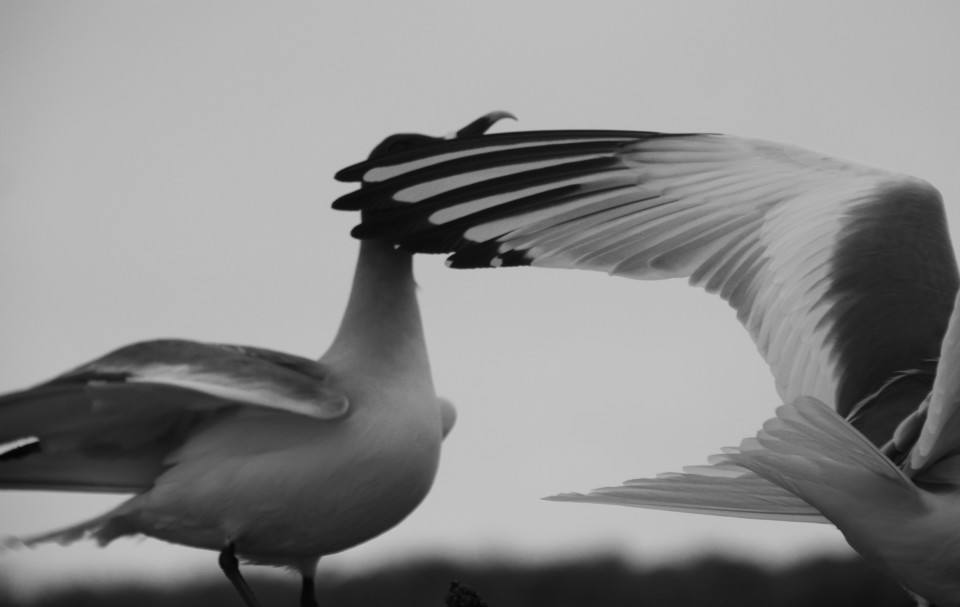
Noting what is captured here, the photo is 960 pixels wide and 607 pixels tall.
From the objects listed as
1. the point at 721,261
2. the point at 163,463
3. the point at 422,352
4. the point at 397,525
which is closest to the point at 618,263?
the point at 721,261

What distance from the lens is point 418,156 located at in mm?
2850

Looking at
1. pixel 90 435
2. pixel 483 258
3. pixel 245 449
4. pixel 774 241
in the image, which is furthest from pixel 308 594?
pixel 774 241

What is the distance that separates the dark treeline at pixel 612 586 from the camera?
14.3 feet

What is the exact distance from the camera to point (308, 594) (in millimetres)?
3033

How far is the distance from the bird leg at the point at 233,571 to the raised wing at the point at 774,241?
754 millimetres

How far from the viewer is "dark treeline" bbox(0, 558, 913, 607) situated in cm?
436

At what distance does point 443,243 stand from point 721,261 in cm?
54

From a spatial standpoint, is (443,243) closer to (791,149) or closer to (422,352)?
(422,352)

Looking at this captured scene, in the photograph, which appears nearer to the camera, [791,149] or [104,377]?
[104,377]

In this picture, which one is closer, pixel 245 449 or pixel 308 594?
pixel 245 449

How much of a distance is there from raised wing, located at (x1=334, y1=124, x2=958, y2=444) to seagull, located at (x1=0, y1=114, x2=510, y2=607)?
27 cm

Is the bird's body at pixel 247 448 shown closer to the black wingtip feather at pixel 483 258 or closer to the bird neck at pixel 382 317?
the bird neck at pixel 382 317

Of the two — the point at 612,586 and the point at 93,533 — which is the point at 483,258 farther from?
the point at 612,586

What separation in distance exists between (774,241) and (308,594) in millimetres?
1119
